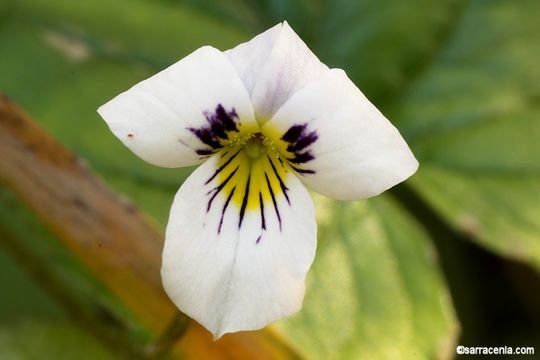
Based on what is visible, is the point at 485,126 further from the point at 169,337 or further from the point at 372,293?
the point at 169,337

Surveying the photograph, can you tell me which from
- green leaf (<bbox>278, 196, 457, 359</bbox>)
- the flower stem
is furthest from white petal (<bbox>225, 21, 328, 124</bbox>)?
green leaf (<bbox>278, 196, 457, 359</bbox>)

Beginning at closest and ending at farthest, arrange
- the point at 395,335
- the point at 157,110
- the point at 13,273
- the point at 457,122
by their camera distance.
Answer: the point at 157,110, the point at 395,335, the point at 13,273, the point at 457,122

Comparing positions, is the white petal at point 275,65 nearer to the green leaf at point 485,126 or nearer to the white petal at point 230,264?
the white petal at point 230,264

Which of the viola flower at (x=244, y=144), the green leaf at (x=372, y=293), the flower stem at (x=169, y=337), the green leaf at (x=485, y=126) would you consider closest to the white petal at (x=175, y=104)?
the viola flower at (x=244, y=144)

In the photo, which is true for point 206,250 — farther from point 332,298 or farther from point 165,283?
point 332,298

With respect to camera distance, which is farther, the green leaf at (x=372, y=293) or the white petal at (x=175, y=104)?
the green leaf at (x=372, y=293)

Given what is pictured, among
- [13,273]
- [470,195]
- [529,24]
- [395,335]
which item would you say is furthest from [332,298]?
[529,24]

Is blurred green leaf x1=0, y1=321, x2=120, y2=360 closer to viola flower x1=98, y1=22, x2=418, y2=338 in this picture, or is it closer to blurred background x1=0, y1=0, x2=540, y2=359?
blurred background x1=0, y1=0, x2=540, y2=359
